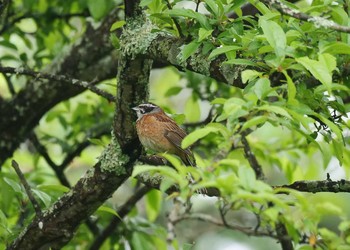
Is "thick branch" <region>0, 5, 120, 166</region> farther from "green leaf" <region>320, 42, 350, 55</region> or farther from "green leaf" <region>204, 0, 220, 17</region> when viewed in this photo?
"green leaf" <region>320, 42, 350, 55</region>

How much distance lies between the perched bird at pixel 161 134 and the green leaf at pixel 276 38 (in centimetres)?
126

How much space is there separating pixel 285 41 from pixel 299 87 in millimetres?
459

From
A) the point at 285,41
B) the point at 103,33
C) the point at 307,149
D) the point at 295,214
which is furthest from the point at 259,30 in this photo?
the point at 307,149

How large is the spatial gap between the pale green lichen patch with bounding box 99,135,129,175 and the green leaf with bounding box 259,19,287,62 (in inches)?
59.5

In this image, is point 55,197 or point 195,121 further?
point 195,121

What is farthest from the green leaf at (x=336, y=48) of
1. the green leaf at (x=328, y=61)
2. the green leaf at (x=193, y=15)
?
the green leaf at (x=193, y=15)

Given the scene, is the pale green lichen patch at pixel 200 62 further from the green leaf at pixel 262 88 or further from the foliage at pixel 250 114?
the green leaf at pixel 262 88

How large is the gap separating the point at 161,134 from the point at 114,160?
0.62 metres

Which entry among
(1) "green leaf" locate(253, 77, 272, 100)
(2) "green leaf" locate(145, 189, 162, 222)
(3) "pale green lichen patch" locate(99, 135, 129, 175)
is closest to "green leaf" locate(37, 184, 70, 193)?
(3) "pale green lichen patch" locate(99, 135, 129, 175)

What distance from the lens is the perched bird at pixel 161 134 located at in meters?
4.59

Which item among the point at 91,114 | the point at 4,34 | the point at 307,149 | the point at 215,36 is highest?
the point at 215,36

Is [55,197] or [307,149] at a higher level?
[55,197]

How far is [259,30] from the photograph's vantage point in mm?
3967

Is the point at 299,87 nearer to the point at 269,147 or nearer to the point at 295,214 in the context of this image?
the point at 295,214
